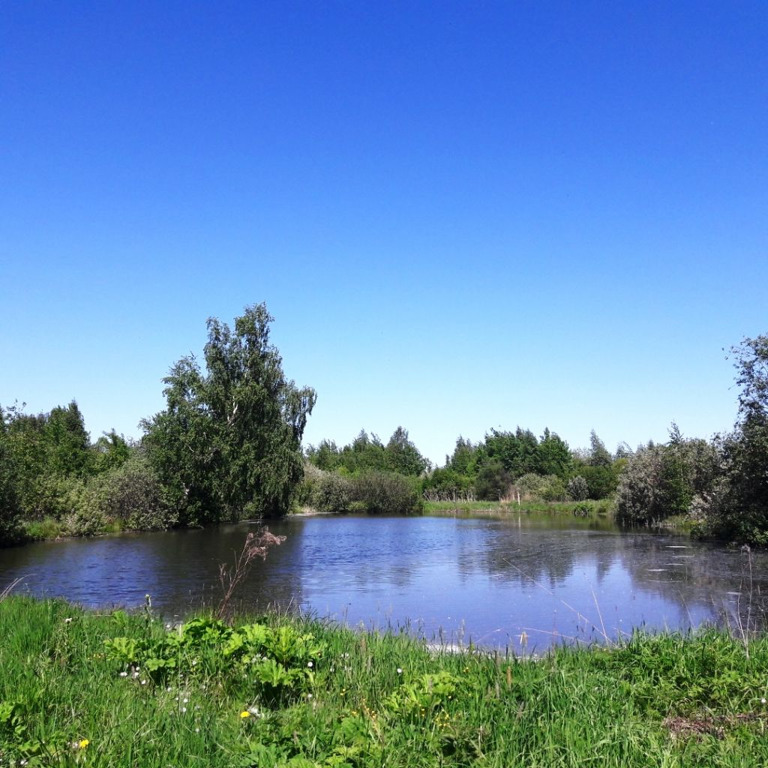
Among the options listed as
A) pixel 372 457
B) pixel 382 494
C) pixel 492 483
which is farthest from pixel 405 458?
pixel 382 494

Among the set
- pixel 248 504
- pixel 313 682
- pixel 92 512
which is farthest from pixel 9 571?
pixel 248 504

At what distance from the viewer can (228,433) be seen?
41375mm

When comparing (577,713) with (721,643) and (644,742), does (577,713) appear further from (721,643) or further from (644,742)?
(721,643)

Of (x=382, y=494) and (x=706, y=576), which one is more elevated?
(x=382, y=494)

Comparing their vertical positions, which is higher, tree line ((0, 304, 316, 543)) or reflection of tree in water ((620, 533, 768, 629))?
tree line ((0, 304, 316, 543))

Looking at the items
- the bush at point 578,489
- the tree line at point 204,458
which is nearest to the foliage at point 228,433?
the tree line at point 204,458

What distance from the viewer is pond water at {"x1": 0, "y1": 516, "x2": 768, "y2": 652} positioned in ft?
40.5

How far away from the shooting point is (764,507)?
84.4ft

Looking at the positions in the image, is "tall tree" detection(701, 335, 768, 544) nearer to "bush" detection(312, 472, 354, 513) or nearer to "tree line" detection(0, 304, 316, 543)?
"tree line" detection(0, 304, 316, 543)

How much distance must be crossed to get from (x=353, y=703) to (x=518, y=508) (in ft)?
187

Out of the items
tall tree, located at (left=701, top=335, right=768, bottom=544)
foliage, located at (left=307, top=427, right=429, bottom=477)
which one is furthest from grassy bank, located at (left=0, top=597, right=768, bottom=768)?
foliage, located at (left=307, top=427, right=429, bottom=477)

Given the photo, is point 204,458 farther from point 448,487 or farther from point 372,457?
point 372,457

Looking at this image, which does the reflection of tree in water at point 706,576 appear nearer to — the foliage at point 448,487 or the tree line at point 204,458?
the tree line at point 204,458

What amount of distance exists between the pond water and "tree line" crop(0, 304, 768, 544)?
2.33 metres
